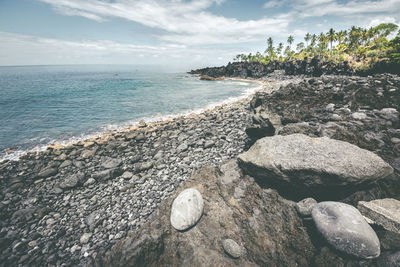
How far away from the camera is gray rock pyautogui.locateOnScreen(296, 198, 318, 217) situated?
376 centimetres

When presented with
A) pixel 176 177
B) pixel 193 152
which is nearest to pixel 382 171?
pixel 176 177

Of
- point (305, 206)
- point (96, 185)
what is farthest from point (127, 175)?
point (305, 206)

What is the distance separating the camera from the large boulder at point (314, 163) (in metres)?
3.76

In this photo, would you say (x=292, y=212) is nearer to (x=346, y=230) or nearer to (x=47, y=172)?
(x=346, y=230)

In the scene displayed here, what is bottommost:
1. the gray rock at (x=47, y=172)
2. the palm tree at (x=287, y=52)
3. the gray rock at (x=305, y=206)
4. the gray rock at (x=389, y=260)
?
the gray rock at (x=47, y=172)

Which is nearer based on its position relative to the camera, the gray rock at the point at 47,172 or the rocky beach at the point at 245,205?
the rocky beach at the point at 245,205

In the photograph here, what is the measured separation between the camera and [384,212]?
328cm

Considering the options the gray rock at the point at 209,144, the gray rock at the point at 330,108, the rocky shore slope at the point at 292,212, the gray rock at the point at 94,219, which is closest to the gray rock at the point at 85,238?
the gray rock at the point at 94,219

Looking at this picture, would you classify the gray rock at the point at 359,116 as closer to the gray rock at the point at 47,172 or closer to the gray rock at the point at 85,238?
the gray rock at the point at 85,238

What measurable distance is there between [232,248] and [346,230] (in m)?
2.28

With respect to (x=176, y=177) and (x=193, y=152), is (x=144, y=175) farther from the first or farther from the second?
(x=193, y=152)

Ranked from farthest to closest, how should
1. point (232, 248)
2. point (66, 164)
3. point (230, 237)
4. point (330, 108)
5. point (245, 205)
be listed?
point (66, 164), point (330, 108), point (245, 205), point (230, 237), point (232, 248)

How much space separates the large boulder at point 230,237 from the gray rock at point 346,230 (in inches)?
19.0

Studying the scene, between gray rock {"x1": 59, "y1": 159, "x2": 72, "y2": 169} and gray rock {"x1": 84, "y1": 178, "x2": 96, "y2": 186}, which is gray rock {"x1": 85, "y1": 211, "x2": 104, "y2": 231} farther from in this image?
gray rock {"x1": 59, "y1": 159, "x2": 72, "y2": 169}
